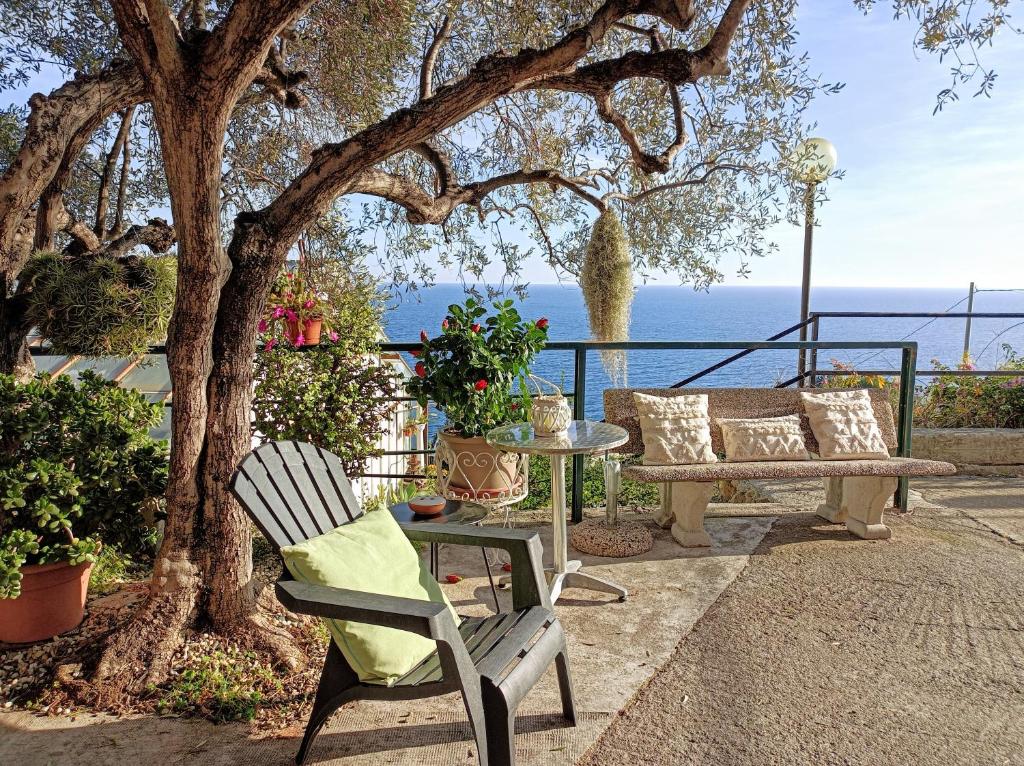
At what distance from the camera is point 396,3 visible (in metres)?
3.37

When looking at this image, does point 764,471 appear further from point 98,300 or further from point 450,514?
point 98,300

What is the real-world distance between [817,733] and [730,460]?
5.86ft

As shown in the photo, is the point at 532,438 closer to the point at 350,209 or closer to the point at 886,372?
the point at 350,209

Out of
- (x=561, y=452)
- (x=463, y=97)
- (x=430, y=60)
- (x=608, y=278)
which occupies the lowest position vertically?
(x=561, y=452)

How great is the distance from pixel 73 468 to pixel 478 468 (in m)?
1.65

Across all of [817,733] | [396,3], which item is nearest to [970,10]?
[396,3]

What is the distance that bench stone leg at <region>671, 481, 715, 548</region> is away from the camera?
3.64 metres

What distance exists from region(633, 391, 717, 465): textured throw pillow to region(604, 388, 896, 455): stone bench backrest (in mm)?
79

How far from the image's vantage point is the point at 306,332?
361 cm

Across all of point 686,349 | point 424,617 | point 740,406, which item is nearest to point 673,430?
point 740,406

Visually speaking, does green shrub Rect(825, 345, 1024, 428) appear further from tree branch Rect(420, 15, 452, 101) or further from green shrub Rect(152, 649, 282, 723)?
green shrub Rect(152, 649, 282, 723)

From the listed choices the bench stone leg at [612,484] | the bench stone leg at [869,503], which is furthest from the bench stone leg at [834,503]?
the bench stone leg at [612,484]

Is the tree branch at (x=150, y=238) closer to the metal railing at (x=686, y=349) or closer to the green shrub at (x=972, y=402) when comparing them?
the metal railing at (x=686, y=349)

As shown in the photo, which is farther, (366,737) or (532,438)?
(532,438)
